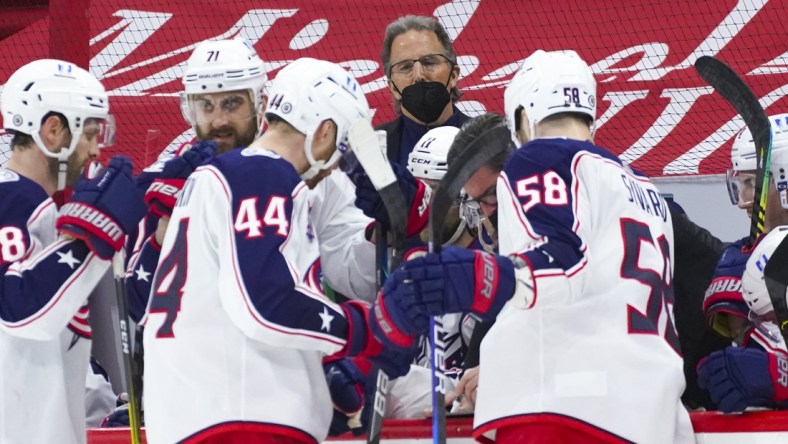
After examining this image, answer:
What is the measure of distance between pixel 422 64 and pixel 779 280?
162 centimetres

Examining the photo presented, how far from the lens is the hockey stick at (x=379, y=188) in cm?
280

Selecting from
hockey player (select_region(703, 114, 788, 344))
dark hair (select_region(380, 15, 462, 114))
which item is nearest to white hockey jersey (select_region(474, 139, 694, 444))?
hockey player (select_region(703, 114, 788, 344))

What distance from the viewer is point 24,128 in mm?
3293

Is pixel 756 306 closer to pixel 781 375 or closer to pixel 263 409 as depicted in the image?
pixel 781 375

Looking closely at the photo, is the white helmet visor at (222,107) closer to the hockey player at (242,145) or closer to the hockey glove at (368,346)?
the hockey player at (242,145)

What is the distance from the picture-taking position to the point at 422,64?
4250mm

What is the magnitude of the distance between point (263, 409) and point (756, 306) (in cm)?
121

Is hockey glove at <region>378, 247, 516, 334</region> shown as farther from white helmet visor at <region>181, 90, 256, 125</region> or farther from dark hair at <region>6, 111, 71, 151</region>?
dark hair at <region>6, 111, 71, 151</region>

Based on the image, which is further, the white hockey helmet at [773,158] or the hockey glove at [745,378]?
the white hockey helmet at [773,158]

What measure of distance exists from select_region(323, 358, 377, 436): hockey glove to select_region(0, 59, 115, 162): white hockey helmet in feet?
3.08

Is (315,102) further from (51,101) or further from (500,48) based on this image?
(500,48)

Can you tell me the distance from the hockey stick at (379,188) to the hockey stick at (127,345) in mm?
575

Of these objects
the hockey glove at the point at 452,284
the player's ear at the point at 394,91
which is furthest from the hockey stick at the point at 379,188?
the player's ear at the point at 394,91

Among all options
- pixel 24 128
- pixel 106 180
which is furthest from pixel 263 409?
pixel 24 128
